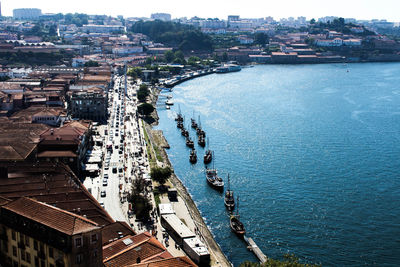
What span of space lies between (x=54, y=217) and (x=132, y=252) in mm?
4137

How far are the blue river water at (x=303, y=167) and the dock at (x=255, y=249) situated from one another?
0.68ft

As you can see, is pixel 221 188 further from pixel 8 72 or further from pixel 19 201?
pixel 8 72

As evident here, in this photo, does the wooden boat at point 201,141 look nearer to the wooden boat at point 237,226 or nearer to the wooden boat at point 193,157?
the wooden boat at point 193,157

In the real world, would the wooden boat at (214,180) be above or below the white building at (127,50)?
below

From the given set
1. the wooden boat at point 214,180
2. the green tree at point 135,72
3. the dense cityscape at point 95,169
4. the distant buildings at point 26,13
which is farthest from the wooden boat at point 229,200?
the distant buildings at point 26,13

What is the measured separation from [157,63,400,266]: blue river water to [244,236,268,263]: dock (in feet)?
0.68

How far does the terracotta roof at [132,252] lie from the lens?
1439cm

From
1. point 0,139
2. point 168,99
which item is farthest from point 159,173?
point 168,99

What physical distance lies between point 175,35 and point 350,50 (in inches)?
1477

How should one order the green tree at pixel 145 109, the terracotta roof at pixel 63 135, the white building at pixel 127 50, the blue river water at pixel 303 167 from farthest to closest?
the white building at pixel 127 50
the green tree at pixel 145 109
the terracotta roof at pixel 63 135
the blue river water at pixel 303 167

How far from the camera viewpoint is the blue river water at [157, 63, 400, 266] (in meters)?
20.0

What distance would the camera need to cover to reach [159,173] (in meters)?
24.0

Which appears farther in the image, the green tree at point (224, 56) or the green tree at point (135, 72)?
the green tree at point (224, 56)

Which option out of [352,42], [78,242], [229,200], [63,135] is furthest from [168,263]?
[352,42]
